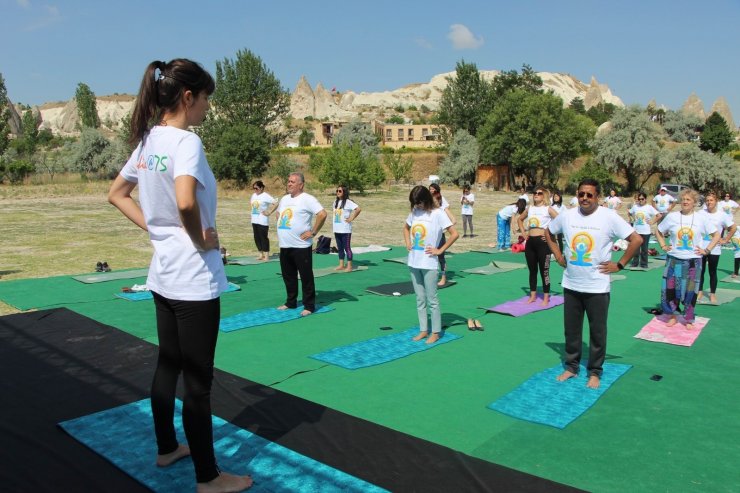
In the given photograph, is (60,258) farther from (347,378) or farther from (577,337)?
(577,337)

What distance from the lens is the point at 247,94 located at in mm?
53562

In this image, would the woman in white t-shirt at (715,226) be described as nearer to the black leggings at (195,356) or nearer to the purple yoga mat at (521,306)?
the purple yoga mat at (521,306)

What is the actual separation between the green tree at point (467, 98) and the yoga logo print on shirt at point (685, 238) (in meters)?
50.9

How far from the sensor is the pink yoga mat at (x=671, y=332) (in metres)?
7.04

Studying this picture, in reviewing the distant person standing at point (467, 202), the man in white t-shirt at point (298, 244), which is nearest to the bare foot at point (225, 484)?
the man in white t-shirt at point (298, 244)

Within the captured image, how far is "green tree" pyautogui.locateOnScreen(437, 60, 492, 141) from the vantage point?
2263 inches

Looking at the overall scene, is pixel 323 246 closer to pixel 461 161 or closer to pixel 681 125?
pixel 461 161

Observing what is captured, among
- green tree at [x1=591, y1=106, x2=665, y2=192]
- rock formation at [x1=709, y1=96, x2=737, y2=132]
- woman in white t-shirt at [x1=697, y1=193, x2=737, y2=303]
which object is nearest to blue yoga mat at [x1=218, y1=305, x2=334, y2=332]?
woman in white t-shirt at [x1=697, y1=193, x2=737, y2=303]

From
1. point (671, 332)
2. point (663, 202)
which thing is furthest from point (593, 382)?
point (663, 202)

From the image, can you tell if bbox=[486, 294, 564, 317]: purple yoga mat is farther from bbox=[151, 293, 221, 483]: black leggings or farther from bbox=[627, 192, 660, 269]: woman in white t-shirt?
bbox=[151, 293, 221, 483]: black leggings

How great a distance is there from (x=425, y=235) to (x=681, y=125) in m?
81.4

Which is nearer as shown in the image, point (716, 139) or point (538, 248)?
point (538, 248)

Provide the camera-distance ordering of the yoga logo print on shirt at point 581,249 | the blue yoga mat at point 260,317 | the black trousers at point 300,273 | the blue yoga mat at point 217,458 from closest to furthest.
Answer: the blue yoga mat at point 217,458
the yoga logo print on shirt at point 581,249
the blue yoga mat at point 260,317
the black trousers at point 300,273

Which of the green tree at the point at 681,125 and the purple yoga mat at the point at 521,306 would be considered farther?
the green tree at the point at 681,125
